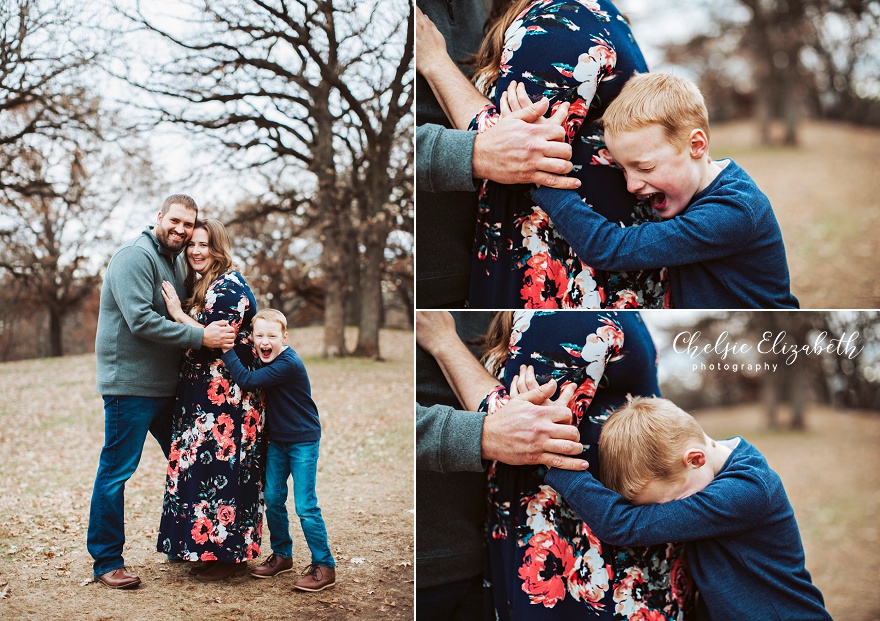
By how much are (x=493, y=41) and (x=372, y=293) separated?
3.21 ft

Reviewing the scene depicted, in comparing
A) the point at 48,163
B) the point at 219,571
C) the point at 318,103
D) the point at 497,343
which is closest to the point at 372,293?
the point at 497,343

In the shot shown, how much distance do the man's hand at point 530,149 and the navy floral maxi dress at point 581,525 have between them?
39 centimetres

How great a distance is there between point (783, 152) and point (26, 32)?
2757 mm

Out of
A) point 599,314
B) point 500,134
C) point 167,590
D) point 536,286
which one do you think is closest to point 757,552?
point 599,314

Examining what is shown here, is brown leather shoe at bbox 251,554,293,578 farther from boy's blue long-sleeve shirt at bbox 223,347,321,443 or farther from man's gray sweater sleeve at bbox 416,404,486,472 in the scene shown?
man's gray sweater sleeve at bbox 416,404,486,472

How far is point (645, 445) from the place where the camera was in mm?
1887

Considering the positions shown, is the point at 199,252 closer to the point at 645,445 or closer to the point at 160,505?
the point at 160,505

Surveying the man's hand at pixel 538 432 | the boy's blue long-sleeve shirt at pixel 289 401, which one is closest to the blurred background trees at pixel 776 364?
the man's hand at pixel 538 432

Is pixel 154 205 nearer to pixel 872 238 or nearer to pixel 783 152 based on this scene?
pixel 783 152

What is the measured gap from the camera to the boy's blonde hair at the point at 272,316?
2340 millimetres

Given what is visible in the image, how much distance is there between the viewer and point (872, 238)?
3021 mm

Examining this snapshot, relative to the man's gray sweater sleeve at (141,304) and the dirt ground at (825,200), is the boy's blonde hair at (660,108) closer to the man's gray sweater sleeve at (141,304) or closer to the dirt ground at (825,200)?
the dirt ground at (825,200)

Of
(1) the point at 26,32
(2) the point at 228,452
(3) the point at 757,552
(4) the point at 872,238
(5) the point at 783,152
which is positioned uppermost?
(1) the point at 26,32

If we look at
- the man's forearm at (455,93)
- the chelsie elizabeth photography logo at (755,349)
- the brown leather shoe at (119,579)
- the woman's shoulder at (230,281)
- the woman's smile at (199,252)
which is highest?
the man's forearm at (455,93)
